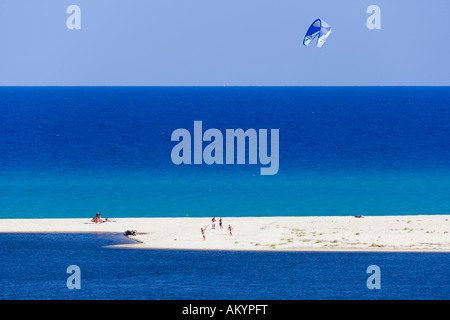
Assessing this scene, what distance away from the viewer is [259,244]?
7925 cm

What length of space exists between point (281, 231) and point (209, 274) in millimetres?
14957

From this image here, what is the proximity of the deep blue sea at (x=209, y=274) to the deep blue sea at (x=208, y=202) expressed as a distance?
134 millimetres

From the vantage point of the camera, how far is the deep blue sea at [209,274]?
65.8 meters

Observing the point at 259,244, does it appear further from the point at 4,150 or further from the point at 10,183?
the point at 4,150

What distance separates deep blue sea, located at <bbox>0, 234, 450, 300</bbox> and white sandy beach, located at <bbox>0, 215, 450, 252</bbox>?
6.06 ft

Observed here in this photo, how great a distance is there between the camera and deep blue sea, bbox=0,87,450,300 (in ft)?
223

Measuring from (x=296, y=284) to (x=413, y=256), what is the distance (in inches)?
464

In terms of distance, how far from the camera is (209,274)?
70.9 metres

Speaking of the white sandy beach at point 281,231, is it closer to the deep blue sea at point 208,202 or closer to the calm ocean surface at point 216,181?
the deep blue sea at point 208,202
